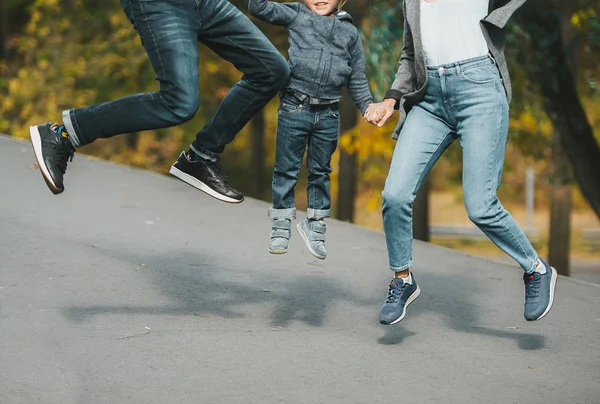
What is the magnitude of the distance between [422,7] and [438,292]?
2.29 meters

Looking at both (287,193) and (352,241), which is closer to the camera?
(287,193)

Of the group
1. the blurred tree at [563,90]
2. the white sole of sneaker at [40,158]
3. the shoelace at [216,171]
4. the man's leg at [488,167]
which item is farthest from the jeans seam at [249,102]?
the blurred tree at [563,90]

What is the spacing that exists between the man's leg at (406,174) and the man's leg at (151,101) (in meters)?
1.00

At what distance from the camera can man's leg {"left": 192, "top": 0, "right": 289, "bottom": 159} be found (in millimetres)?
4703

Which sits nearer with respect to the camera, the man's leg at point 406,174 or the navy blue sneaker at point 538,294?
the man's leg at point 406,174

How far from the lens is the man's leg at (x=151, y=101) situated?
4.58 m

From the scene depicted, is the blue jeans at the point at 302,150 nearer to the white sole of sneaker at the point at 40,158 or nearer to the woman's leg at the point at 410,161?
the woman's leg at the point at 410,161

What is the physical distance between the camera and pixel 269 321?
5.23 meters

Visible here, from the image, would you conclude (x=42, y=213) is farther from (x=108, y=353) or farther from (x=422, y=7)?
(x=422, y=7)

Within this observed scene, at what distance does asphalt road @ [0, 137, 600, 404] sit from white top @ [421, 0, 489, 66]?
1.43 metres

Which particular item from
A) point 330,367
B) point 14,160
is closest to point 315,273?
point 330,367

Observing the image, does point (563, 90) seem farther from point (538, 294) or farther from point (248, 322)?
point (248, 322)

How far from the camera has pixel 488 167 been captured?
4531 millimetres

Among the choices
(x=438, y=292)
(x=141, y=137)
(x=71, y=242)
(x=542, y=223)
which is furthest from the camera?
(x=542, y=223)
